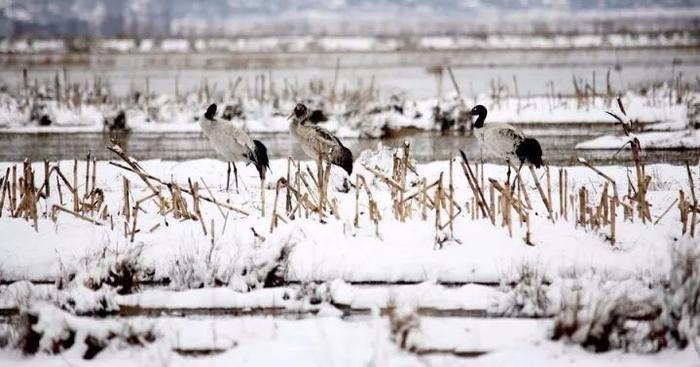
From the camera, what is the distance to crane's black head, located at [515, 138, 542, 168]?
11.2 m

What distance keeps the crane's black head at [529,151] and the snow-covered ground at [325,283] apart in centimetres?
161

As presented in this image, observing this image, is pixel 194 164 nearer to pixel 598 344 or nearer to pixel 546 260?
pixel 546 260

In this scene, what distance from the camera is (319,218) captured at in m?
9.21

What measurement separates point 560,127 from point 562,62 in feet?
77.2

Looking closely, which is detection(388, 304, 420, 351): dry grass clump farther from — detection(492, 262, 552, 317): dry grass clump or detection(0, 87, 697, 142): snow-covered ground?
detection(0, 87, 697, 142): snow-covered ground

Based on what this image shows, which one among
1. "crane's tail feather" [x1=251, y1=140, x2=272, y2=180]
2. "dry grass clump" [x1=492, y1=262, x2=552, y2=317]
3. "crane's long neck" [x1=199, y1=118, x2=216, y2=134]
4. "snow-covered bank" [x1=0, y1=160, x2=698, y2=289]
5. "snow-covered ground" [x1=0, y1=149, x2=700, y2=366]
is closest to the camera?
"snow-covered ground" [x1=0, y1=149, x2=700, y2=366]

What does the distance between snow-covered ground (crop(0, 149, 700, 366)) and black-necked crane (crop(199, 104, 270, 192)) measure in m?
1.69

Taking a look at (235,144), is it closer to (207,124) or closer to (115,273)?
(207,124)

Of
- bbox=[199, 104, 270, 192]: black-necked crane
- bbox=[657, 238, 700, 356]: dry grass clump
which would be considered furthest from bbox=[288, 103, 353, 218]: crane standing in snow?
bbox=[657, 238, 700, 356]: dry grass clump

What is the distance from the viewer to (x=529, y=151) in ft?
36.8

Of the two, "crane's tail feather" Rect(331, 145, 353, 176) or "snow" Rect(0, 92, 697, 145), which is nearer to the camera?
"crane's tail feather" Rect(331, 145, 353, 176)

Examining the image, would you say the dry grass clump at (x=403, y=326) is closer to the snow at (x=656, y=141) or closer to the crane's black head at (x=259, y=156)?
the crane's black head at (x=259, y=156)

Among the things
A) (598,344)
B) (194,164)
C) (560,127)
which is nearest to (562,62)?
(560,127)

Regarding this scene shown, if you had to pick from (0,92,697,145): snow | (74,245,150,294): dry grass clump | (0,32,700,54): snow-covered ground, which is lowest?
(74,245,150,294): dry grass clump
